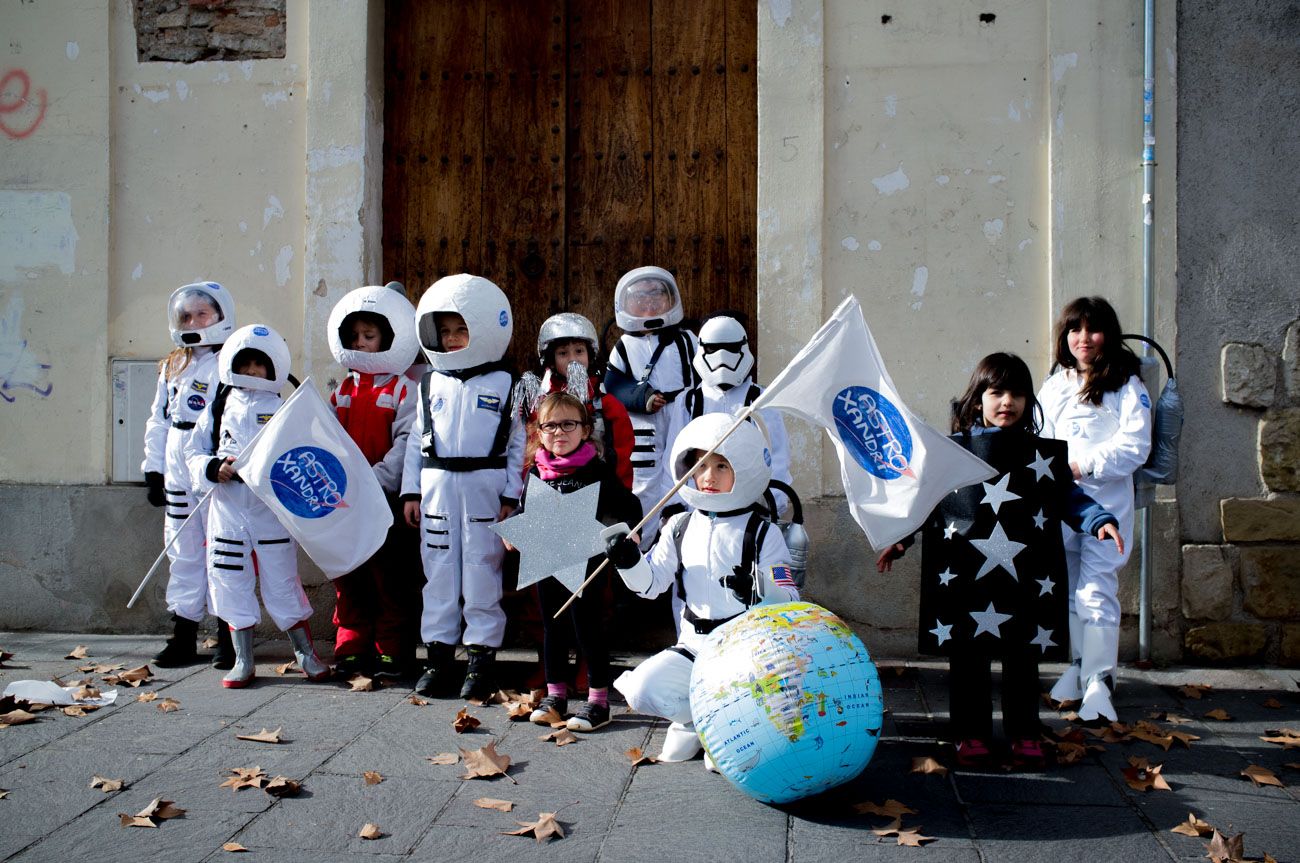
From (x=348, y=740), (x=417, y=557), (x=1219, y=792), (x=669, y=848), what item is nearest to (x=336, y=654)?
(x=417, y=557)

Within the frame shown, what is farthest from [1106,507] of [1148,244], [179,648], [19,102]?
[19,102]

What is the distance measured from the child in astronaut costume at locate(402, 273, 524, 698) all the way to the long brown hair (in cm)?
260

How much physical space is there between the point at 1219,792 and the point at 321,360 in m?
4.86

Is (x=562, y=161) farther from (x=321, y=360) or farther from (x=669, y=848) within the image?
(x=669, y=848)

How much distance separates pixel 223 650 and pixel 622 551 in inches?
110

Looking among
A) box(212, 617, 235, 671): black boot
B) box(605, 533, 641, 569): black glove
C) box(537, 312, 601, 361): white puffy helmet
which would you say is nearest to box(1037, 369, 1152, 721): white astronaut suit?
box(605, 533, 641, 569): black glove

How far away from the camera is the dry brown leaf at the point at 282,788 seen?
13.1 ft

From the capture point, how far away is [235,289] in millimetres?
6656

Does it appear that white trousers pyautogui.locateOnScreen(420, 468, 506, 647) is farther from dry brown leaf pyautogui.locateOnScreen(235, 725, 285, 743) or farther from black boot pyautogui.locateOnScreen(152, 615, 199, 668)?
black boot pyautogui.locateOnScreen(152, 615, 199, 668)

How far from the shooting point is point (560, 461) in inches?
200

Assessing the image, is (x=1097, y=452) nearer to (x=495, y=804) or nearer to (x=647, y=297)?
(x=647, y=297)

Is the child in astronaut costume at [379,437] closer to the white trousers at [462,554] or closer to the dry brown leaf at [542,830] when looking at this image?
the white trousers at [462,554]

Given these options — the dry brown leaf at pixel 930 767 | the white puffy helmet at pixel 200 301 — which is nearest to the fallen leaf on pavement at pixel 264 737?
the white puffy helmet at pixel 200 301

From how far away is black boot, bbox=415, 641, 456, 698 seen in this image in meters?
5.32
